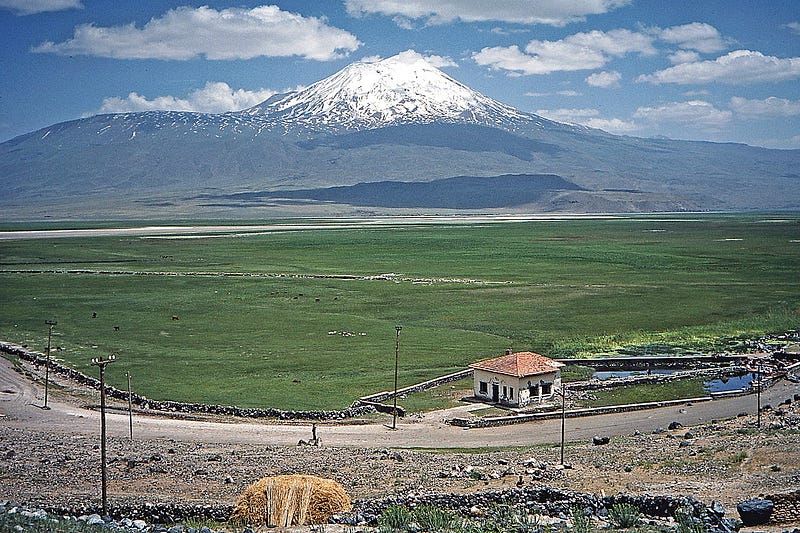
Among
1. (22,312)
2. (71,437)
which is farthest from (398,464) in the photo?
(22,312)

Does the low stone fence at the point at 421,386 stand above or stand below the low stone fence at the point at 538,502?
below

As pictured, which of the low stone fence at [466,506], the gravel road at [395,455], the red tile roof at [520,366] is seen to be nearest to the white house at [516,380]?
the red tile roof at [520,366]

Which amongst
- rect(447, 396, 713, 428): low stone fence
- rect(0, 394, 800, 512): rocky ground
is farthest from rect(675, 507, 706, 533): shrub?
rect(447, 396, 713, 428): low stone fence

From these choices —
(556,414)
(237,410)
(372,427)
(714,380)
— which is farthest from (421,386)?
(714,380)

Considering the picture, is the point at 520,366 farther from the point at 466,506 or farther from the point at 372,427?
the point at 466,506

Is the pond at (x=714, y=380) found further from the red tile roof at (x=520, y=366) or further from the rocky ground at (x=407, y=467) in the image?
the rocky ground at (x=407, y=467)

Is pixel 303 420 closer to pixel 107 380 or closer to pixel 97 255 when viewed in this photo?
pixel 107 380
